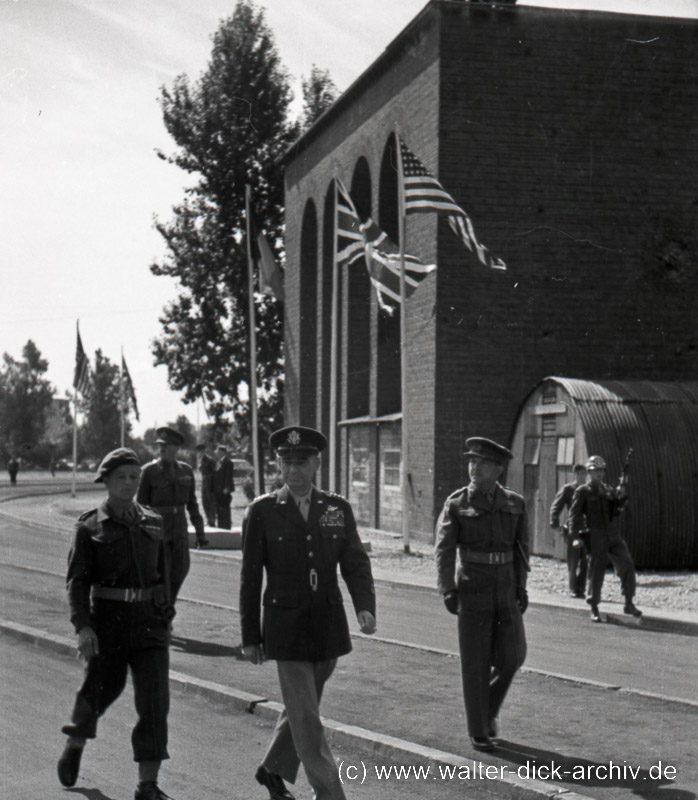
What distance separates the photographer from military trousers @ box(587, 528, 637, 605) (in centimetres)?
1341

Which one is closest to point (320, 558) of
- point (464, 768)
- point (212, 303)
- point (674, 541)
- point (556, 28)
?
point (464, 768)

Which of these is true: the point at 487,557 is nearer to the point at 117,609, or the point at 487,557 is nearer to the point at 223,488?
the point at 117,609

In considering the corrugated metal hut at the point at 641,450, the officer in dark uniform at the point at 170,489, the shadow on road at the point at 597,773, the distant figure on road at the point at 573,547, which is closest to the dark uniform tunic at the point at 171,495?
the officer in dark uniform at the point at 170,489

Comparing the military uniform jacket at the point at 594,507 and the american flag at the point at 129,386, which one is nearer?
A: the military uniform jacket at the point at 594,507

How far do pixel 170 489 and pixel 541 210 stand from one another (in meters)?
15.0

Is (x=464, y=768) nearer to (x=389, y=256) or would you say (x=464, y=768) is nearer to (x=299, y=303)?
(x=389, y=256)

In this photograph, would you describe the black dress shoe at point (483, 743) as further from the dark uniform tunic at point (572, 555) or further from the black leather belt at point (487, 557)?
the dark uniform tunic at point (572, 555)

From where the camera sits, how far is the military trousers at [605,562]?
1341cm

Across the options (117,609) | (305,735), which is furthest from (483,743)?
(117,609)

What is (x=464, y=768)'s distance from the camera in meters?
6.22

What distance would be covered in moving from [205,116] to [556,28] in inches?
831

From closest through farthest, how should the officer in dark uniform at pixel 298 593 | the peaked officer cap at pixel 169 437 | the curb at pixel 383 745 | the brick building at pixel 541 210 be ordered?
the officer in dark uniform at pixel 298 593, the curb at pixel 383 745, the peaked officer cap at pixel 169 437, the brick building at pixel 541 210

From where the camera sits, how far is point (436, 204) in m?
20.1

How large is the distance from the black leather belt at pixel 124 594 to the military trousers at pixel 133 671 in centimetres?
3
